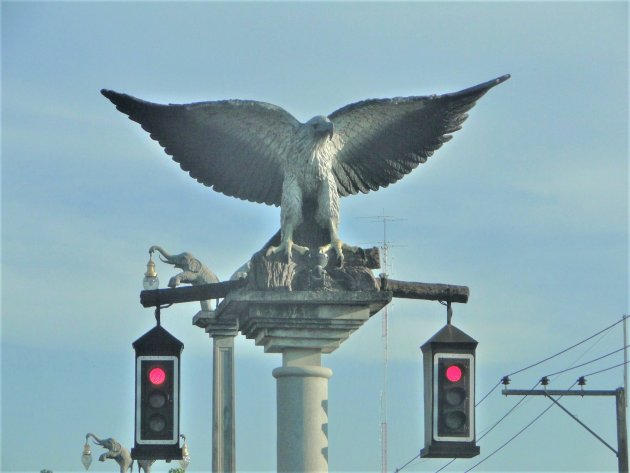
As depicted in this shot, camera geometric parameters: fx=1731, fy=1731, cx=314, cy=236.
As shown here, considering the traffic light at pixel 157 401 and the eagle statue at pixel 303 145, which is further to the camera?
the eagle statue at pixel 303 145

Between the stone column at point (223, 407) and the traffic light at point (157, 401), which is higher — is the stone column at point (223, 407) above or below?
above

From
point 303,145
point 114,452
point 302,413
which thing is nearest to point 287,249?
point 303,145

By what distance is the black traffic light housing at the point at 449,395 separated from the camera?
15391mm

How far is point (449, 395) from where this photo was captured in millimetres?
15469

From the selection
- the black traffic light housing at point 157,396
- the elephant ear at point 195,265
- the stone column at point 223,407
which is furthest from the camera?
the elephant ear at point 195,265

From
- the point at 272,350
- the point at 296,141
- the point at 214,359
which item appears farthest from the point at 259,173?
the point at 214,359

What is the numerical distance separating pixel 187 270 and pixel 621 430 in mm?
10718

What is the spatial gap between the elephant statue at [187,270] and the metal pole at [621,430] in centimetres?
1002

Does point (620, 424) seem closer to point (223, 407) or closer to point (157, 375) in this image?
point (223, 407)

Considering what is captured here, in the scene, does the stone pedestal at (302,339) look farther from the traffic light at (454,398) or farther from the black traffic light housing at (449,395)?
the traffic light at (454,398)

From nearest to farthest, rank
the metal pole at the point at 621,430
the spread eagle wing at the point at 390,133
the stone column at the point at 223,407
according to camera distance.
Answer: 1. the spread eagle wing at the point at 390,133
2. the stone column at the point at 223,407
3. the metal pole at the point at 621,430

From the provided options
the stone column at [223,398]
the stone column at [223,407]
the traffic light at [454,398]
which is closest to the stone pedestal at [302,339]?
the traffic light at [454,398]

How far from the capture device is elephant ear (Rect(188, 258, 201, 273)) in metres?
23.5

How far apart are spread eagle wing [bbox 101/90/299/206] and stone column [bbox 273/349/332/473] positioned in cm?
201
